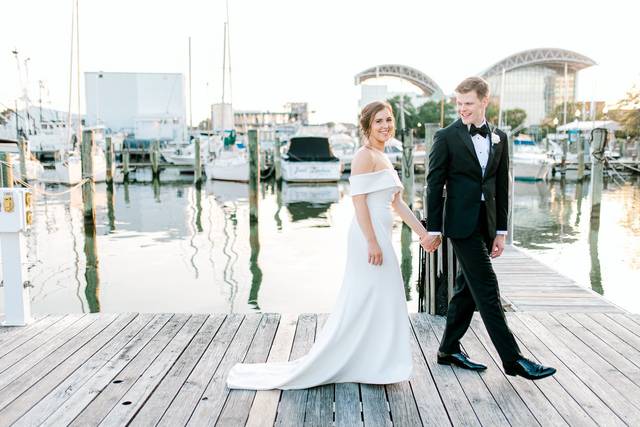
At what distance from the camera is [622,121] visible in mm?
40688

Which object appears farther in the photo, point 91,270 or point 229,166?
point 229,166

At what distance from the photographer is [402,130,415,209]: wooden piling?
57.4ft

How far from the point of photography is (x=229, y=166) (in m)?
29.6

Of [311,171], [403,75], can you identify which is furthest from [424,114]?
[311,171]

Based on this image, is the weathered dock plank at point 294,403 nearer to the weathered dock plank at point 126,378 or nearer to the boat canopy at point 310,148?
the weathered dock plank at point 126,378

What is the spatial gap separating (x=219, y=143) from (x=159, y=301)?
2745 cm

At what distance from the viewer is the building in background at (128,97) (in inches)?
2638

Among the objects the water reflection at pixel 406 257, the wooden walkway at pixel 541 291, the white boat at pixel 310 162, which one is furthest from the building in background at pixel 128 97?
the wooden walkway at pixel 541 291

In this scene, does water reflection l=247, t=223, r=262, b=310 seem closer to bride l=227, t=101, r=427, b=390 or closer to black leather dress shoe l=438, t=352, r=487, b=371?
black leather dress shoe l=438, t=352, r=487, b=371

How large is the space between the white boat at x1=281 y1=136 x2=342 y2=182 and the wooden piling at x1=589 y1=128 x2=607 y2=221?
15422 millimetres

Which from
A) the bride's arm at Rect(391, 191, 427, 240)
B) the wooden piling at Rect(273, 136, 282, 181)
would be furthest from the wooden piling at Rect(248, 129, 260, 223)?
the bride's arm at Rect(391, 191, 427, 240)

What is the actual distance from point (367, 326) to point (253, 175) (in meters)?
14.9

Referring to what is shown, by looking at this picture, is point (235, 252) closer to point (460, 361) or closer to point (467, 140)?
point (460, 361)

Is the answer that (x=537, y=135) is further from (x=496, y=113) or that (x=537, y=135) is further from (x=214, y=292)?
(x=214, y=292)
